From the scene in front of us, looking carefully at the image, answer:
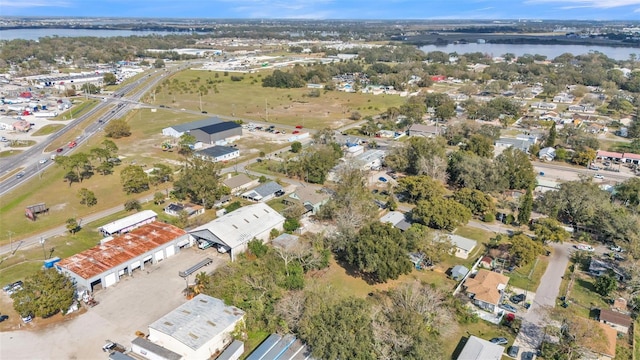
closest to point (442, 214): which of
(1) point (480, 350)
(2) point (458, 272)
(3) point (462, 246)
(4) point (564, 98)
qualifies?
(3) point (462, 246)

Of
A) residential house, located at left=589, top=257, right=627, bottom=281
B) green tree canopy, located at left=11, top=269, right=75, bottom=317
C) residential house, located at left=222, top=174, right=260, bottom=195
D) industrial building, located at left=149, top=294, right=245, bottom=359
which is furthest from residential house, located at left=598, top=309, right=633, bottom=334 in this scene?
residential house, located at left=222, top=174, right=260, bottom=195

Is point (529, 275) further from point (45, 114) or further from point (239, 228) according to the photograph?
point (45, 114)

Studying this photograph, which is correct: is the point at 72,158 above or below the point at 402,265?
above

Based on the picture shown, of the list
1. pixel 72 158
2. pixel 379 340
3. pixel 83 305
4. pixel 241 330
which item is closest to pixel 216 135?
pixel 72 158

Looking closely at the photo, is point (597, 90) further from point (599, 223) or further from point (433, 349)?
point (433, 349)

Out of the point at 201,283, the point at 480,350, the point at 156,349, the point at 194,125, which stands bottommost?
the point at 480,350

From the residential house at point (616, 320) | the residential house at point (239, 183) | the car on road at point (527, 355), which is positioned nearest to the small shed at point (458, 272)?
the car on road at point (527, 355)
